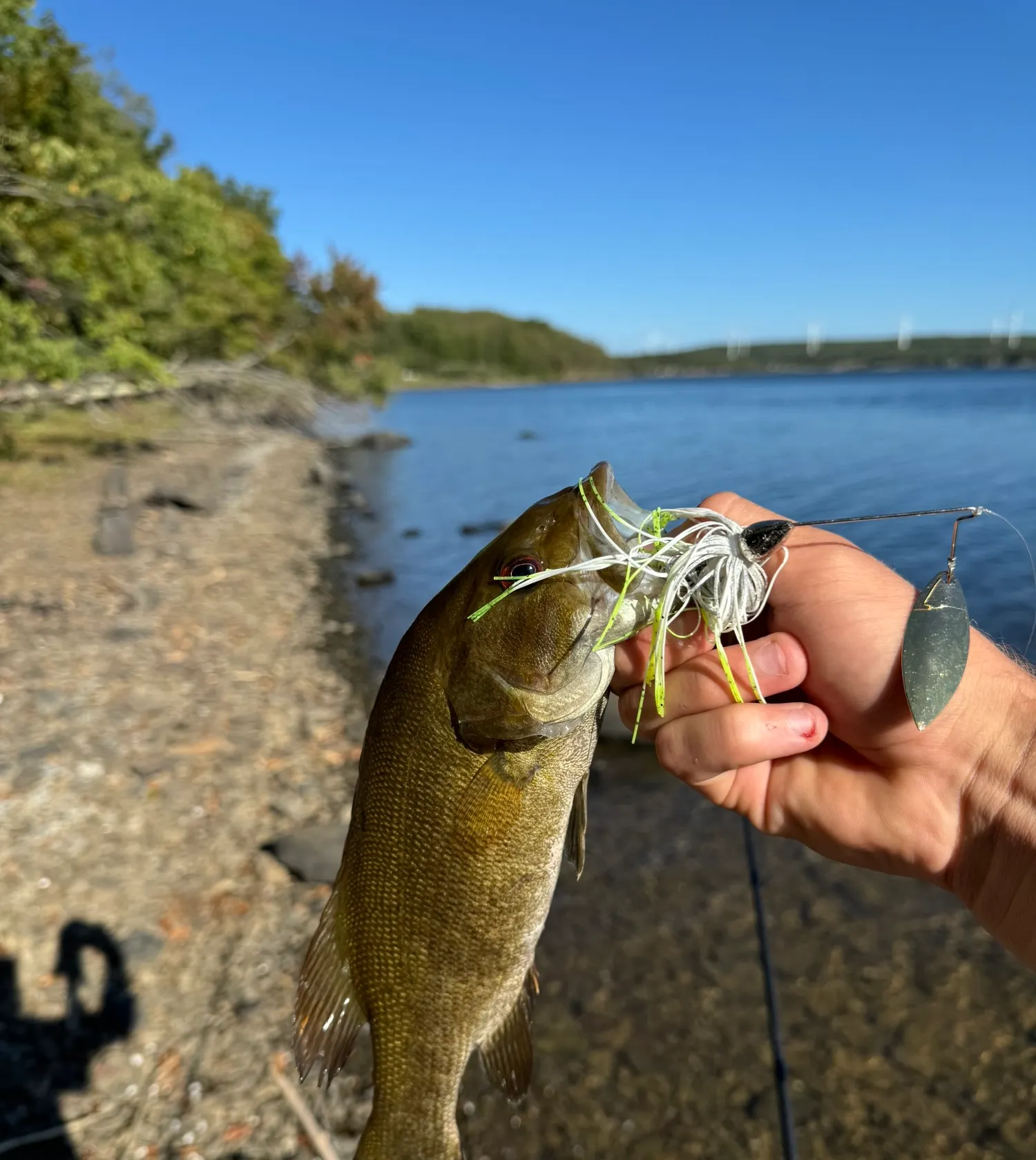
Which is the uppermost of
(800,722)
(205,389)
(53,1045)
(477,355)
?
(477,355)

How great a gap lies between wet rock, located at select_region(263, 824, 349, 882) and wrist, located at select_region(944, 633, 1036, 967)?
4266mm

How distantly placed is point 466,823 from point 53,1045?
11.6ft

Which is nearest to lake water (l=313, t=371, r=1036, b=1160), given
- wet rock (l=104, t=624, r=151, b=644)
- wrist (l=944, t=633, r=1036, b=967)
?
wrist (l=944, t=633, r=1036, b=967)

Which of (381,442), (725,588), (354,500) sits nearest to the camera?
(725,588)

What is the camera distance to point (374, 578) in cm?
1565

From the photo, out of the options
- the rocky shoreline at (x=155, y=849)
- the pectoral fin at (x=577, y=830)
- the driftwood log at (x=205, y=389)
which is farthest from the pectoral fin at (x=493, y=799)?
the driftwood log at (x=205, y=389)

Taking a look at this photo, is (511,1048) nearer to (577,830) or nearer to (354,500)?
(577,830)

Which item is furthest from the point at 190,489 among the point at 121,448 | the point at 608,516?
the point at 608,516

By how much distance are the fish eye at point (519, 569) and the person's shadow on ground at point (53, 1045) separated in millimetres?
3796

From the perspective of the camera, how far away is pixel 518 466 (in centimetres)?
3600

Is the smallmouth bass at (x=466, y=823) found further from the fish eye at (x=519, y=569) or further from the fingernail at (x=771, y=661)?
the fingernail at (x=771, y=661)

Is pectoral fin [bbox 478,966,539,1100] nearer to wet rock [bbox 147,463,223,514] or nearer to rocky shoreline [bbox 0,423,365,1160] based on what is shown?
rocky shoreline [bbox 0,423,365,1160]

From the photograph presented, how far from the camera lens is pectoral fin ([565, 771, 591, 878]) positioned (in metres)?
2.36

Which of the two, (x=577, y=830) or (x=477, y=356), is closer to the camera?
(x=577, y=830)
